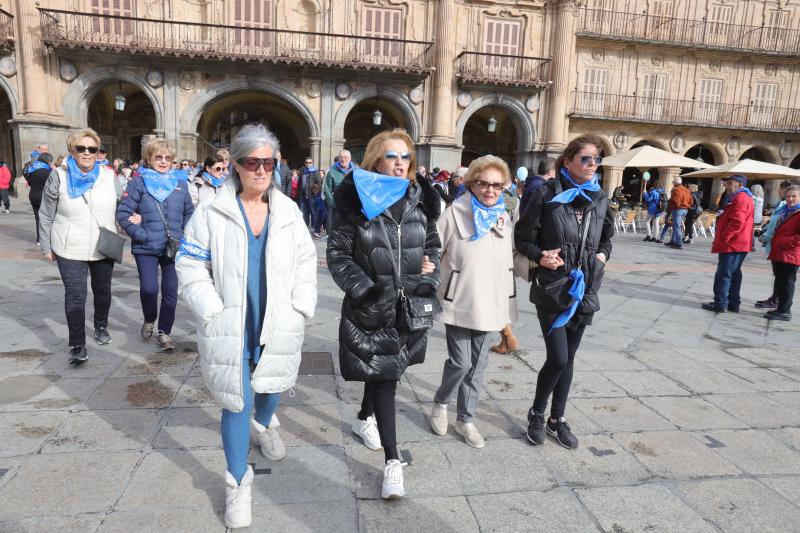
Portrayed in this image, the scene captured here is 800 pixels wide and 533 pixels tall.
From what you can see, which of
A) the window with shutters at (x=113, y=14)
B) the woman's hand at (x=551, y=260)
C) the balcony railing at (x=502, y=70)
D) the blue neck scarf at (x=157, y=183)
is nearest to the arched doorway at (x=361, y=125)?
the balcony railing at (x=502, y=70)

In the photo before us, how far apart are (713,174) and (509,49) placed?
859cm

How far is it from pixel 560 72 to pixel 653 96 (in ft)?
17.5

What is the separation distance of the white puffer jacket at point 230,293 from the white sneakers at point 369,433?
2.64 feet

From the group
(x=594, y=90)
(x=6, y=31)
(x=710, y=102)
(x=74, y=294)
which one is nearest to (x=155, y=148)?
(x=74, y=294)

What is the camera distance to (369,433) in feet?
9.68

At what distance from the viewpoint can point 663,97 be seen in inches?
872

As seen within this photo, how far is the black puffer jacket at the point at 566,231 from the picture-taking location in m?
2.93

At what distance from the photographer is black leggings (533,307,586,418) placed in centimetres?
294

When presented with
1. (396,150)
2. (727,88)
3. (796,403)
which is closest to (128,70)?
(396,150)

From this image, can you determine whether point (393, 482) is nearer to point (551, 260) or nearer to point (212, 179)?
point (551, 260)

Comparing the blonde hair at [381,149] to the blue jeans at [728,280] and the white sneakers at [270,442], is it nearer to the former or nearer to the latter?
the white sneakers at [270,442]

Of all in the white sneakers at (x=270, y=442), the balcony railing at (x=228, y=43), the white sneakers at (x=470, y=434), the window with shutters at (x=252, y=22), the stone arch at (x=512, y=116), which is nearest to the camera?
the white sneakers at (x=270, y=442)

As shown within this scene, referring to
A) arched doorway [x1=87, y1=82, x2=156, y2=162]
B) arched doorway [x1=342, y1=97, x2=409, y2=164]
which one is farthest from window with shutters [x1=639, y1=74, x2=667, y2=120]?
arched doorway [x1=87, y1=82, x2=156, y2=162]

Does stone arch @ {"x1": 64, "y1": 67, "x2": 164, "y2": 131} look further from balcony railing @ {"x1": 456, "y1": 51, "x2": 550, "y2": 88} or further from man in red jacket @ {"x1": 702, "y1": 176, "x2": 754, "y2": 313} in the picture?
man in red jacket @ {"x1": 702, "y1": 176, "x2": 754, "y2": 313}
